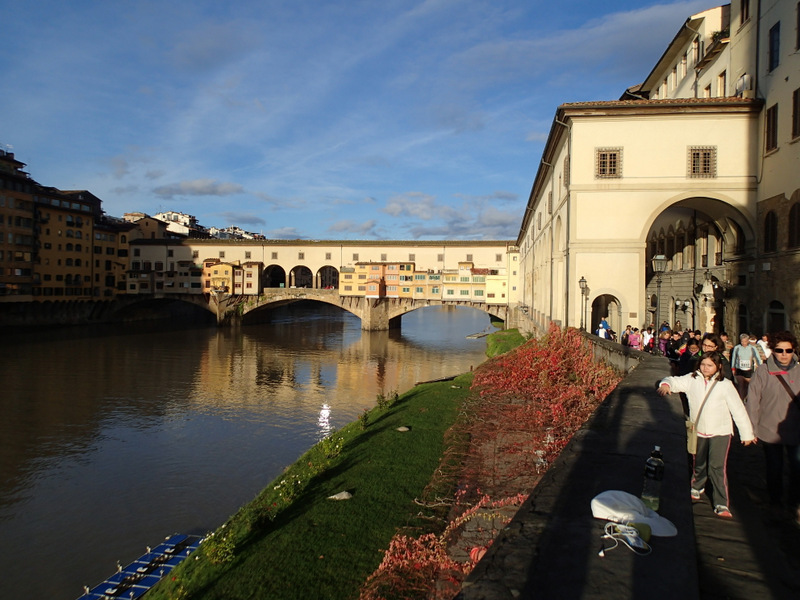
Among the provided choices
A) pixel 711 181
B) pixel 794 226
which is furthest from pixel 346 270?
pixel 794 226

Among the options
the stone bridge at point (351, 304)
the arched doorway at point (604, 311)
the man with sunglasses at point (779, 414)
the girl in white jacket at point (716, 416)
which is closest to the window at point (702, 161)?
the arched doorway at point (604, 311)

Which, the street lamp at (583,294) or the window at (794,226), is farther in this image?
the street lamp at (583,294)

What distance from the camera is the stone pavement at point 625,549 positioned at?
3070 millimetres

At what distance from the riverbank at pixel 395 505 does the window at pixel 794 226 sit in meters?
6.81

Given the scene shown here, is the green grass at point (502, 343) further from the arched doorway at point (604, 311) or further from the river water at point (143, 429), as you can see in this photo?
the arched doorway at point (604, 311)

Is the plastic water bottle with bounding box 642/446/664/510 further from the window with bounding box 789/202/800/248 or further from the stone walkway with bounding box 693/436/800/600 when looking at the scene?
the window with bounding box 789/202/800/248

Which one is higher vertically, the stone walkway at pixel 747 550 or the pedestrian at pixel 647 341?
the pedestrian at pixel 647 341

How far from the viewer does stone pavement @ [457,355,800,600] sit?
121 inches

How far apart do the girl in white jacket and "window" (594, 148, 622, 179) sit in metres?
15.1

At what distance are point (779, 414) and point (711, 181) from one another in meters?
15.7

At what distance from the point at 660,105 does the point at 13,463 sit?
80.8 feet

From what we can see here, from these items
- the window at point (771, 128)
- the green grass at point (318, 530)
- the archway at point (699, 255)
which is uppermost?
the window at point (771, 128)

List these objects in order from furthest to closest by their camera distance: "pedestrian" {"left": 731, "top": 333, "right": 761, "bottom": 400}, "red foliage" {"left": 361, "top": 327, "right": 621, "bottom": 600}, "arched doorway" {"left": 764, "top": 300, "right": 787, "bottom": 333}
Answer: "arched doorway" {"left": 764, "top": 300, "right": 787, "bottom": 333}
"pedestrian" {"left": 731, "top": 333, "right": 761, "bottom": 400}
"red foliage" {"left": 361, "top": 327, "right": 621, "bottom": 600}

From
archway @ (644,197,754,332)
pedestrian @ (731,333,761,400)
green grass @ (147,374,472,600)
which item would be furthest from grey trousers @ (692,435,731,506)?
archway @ (644,197,754,332)
